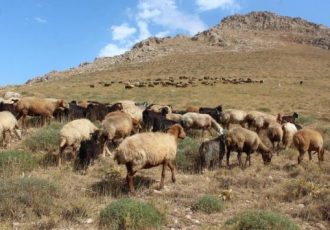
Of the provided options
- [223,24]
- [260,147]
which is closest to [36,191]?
[260,147]

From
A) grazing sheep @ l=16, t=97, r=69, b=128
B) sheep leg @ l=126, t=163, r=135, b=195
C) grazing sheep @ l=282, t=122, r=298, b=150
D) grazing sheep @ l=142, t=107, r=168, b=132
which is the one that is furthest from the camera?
grazing sheep @ l=16, t=97, r=69, b=128

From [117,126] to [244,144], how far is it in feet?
12.2

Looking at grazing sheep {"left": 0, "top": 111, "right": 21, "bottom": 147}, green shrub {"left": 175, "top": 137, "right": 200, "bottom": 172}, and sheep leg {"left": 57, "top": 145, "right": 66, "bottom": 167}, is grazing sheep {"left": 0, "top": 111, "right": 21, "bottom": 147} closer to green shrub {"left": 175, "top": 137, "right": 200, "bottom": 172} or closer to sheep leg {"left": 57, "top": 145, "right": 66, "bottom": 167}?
sheep leg {"left": 57, "top": 145, "right": 66, "bottom": 167}

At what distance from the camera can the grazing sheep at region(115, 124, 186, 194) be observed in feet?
33.7

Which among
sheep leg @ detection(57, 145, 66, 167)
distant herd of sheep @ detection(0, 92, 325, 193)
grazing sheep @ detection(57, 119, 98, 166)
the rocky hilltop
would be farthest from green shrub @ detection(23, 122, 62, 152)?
the rocky hilltop

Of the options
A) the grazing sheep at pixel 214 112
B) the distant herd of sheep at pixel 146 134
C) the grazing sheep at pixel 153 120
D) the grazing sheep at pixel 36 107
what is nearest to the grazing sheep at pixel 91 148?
the distant herd of sheep at pixel 146 134

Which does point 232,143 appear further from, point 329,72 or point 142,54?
point 142,54

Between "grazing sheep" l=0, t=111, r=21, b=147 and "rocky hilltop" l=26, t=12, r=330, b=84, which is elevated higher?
"rocky hilltop" l=26, t=12, r=330, b=84

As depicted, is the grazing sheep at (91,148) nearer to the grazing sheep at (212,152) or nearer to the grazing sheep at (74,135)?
the grazing sheep at (74,135)

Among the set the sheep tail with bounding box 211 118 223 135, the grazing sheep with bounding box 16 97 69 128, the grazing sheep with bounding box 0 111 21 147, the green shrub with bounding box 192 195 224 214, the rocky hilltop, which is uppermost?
the rocky hilltop

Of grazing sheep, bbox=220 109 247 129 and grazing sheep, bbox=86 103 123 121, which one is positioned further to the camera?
grazing sheep, bbox=220 109 247 129

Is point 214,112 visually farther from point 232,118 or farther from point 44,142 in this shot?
point 44,142

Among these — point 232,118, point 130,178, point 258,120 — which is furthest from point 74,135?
point 232,118

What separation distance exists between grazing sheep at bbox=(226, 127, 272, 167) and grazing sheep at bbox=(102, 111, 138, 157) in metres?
2.99
